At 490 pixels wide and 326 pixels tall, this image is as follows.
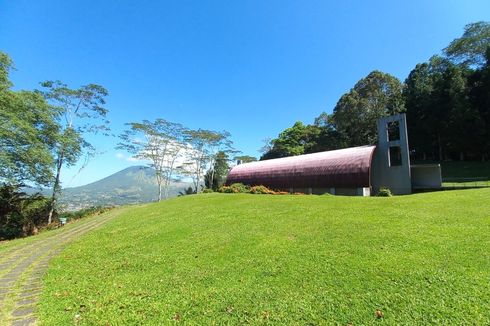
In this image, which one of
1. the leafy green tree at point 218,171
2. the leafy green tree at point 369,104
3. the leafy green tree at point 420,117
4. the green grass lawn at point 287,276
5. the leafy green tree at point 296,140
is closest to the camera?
the green grass lawn at point 287,276

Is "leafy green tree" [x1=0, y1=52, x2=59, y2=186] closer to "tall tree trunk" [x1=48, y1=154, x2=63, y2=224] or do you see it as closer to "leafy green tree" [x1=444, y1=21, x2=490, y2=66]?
"tall tree trunk" [x1=48, y1=154, x2=63, y2=224]

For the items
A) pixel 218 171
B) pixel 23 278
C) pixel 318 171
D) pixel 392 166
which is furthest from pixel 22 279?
pixel 218 171

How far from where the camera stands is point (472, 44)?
40.3 meters

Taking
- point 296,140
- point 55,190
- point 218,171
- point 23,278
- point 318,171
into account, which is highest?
point 296,140

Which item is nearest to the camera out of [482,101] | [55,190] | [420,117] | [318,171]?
[55,190]

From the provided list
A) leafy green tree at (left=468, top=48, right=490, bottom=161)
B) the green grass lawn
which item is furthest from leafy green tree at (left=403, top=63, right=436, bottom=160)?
the green grass lawn

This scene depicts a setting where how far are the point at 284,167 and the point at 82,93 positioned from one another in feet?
61.0

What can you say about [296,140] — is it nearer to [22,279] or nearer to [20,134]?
[20,134]

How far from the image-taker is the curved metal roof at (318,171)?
19453 millimetres

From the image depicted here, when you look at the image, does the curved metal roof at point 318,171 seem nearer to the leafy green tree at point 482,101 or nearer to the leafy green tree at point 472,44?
the leafy green tree at point 482,101

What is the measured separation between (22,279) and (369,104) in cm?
3971

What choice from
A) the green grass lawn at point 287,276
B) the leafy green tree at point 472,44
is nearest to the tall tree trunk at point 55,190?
the green grass lawn at point 287,276

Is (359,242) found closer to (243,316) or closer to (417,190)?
(243,316)

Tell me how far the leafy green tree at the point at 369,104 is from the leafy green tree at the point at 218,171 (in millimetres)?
18666
